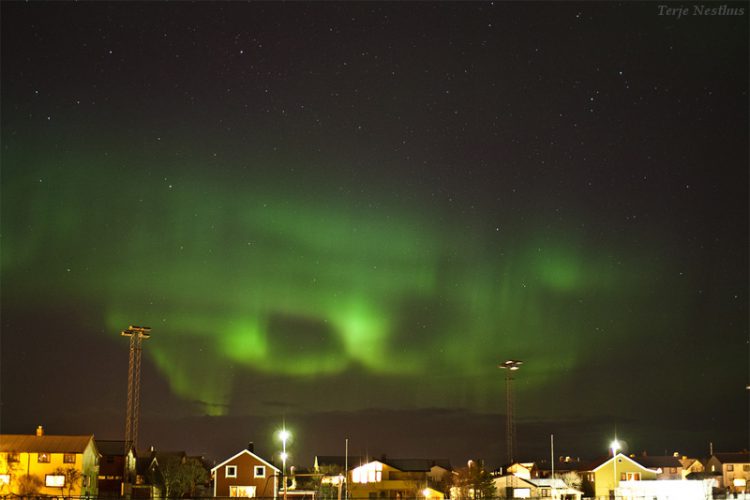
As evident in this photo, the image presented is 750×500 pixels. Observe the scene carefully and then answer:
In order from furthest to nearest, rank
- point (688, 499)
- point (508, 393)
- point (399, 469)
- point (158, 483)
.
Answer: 1. point (399, 469)
2. point (158, 483)
3. point (508, 393)
4. point (688, 499)

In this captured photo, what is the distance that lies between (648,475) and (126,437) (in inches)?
Result: 2497

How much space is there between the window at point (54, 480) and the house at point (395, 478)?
3262 cm

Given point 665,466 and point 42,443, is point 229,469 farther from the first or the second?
point 665,466

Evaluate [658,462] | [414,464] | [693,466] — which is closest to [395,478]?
[414,464]

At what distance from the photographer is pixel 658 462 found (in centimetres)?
12319

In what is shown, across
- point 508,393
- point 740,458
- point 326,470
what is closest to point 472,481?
point 508,393

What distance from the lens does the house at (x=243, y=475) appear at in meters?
85.8

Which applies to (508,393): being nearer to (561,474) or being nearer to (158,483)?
(561,474)

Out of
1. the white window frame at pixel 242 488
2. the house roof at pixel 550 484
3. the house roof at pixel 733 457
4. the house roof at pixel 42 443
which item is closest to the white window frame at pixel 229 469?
the white window frame at pixel 242 488

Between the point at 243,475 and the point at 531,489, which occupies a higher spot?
the point at 243,475

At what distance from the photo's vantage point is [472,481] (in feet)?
300

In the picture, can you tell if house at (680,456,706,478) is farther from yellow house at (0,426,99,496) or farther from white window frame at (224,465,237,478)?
yellow house at (0,426,99,496)

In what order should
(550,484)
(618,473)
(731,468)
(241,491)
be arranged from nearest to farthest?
1. (241,491)
2. (550,484)
3. (618,473)
4. (731,468)

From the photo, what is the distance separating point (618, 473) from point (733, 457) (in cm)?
3789
